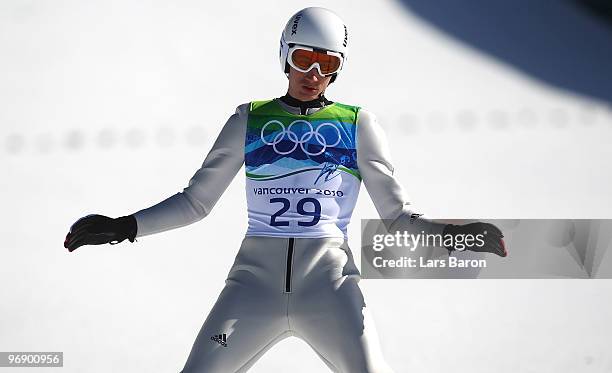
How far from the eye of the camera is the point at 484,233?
12.0ft

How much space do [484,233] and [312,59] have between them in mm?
933

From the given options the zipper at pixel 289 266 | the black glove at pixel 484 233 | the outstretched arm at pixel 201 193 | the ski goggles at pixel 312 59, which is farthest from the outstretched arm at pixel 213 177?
the black glove at pixel 484 233

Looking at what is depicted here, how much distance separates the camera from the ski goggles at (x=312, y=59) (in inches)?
159

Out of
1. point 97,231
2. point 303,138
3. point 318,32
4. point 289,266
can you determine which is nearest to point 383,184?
point 303,138

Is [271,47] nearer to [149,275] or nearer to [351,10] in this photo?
[351,10]

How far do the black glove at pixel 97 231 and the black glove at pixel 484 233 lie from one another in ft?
3.62

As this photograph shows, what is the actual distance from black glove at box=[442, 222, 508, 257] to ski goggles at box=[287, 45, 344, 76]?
782mm

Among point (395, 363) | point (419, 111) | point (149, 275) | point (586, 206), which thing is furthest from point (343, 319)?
point (419, 111)

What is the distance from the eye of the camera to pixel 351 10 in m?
14.0

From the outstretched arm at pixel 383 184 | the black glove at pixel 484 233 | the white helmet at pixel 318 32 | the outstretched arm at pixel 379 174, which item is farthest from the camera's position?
the white helmet at pixel 318 32

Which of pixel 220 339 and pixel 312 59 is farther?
pixel 312 59

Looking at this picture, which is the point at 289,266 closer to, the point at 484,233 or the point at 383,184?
the point at 383,184

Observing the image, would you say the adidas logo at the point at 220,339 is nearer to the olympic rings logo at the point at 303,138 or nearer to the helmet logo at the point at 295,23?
the olympic rings logo at the point at 303,138

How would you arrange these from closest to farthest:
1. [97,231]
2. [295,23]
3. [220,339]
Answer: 1. [220,339]
2. [97,231]
3. [295,23]
